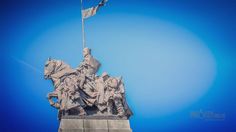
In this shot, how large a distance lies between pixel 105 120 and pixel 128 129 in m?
0.86

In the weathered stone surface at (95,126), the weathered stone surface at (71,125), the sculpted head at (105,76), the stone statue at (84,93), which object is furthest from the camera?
the sculpted head at (105,76)

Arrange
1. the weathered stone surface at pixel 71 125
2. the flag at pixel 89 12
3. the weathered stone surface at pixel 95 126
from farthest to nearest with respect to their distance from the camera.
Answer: the flag at pixel 89 12
the weathered stone surface at pixel 95 126
the weathered stone surface at pixel 71 125

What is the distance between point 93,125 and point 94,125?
0.12 ft

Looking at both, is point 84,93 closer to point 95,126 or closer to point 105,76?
point 105,76

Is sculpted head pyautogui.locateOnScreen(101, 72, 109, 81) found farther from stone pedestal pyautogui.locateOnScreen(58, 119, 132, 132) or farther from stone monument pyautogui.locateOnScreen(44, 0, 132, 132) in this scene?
stone pedestal pyautogui.locateOnScreen(58, 119, 132, 132)

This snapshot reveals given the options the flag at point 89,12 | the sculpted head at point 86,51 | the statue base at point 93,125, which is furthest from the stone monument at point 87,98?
the flag at point 89,12

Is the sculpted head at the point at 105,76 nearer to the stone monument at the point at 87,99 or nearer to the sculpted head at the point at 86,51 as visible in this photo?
the stone monument at the point at 87,99

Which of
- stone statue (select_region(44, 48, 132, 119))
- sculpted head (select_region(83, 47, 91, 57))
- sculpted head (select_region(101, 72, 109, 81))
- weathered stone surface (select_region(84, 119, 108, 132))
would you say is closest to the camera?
weathered stone surface (select_region(84, 119, 108, 132))

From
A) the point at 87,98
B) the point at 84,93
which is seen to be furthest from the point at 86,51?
the point at 87,98

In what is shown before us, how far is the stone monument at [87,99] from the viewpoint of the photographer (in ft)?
51.1

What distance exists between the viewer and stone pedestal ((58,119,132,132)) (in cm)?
1535

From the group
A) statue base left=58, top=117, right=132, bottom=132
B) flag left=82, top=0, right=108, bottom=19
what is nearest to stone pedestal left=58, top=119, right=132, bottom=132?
statue base left=58, top=117, right=132, bottom=132

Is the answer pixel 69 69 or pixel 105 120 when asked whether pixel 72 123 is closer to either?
pixel 105 120

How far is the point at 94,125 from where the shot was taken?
51.3 feet
